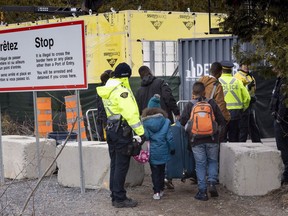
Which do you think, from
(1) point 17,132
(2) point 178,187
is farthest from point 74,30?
(1) point 17,132

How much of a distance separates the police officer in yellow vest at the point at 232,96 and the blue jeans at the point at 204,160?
2.06 metres

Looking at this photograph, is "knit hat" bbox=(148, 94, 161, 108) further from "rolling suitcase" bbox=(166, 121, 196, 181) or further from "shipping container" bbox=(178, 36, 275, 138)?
"shipping container" bbox=(178, 36, 275, 138)

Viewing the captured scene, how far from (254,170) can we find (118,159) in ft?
6.19

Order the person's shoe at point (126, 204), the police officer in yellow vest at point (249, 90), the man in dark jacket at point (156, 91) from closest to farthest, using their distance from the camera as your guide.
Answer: the person's shoe at point (126, 204) → the man in dark jacket at point (156, 91) → the police officer in yellow vest at point (249, 90)

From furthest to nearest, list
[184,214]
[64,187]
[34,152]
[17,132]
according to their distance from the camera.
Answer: [17,132]
[34,152]
[64,187]
[184,214]

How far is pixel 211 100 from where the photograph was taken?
813 centimetres

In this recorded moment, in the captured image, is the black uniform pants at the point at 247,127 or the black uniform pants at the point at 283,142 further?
the black uniform pants at the point at 247,127

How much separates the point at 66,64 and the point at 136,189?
6.95 ft

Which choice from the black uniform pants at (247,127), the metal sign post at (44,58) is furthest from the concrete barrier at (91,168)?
the black uniform pants at (247,127)

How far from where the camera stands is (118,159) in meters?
7.70

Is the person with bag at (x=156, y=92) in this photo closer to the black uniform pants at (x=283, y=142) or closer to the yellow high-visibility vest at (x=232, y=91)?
the yellow high-visibility vest at (x=232, y=91)

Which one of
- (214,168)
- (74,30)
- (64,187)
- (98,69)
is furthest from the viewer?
(98,69)

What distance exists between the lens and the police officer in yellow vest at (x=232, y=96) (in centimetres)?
997

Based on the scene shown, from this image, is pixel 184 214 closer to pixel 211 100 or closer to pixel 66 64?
pixel 211 100
